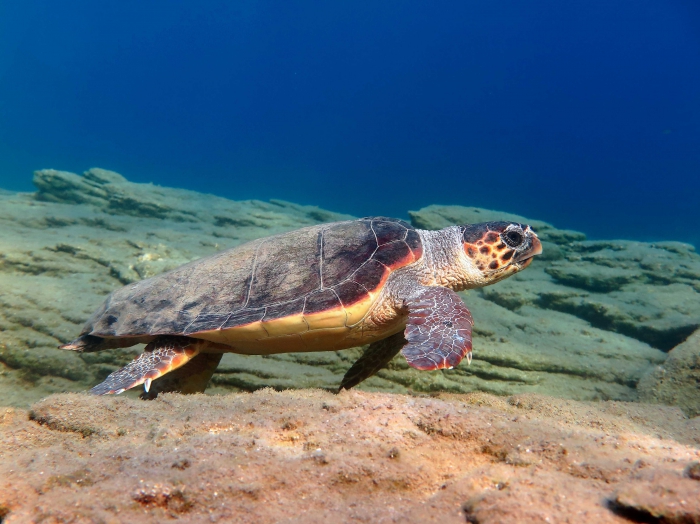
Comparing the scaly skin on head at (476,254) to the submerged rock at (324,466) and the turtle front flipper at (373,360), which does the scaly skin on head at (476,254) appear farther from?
the submerged rock at (324,466)

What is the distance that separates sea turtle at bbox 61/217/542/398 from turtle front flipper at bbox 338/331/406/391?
12 mm

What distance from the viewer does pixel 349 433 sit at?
5.78ft

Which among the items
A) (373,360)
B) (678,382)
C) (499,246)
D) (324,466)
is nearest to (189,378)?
(373,360)

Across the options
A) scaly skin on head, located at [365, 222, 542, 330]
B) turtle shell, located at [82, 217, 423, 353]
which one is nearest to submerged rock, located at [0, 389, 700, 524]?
turtle shell, located at [82, 217, 423, 353]

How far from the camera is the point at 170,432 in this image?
1.84 metres

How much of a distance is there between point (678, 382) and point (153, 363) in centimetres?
588

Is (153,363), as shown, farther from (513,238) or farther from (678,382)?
(678,382)

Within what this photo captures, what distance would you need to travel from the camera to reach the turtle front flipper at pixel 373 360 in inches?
145

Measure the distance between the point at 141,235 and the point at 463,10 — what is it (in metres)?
114

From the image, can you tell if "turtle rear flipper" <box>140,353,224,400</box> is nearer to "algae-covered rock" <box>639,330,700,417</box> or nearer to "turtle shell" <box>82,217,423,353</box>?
"turtle shell" <box>82,217,423,353</box>

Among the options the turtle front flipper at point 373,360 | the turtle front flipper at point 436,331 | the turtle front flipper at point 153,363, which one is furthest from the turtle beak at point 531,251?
the turtle front flipper at point 153,363

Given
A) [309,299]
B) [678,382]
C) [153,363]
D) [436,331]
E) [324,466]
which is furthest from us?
[678,382]

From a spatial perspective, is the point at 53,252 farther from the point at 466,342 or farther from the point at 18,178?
the point at 18,178

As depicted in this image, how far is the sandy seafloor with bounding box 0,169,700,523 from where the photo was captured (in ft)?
4.08
